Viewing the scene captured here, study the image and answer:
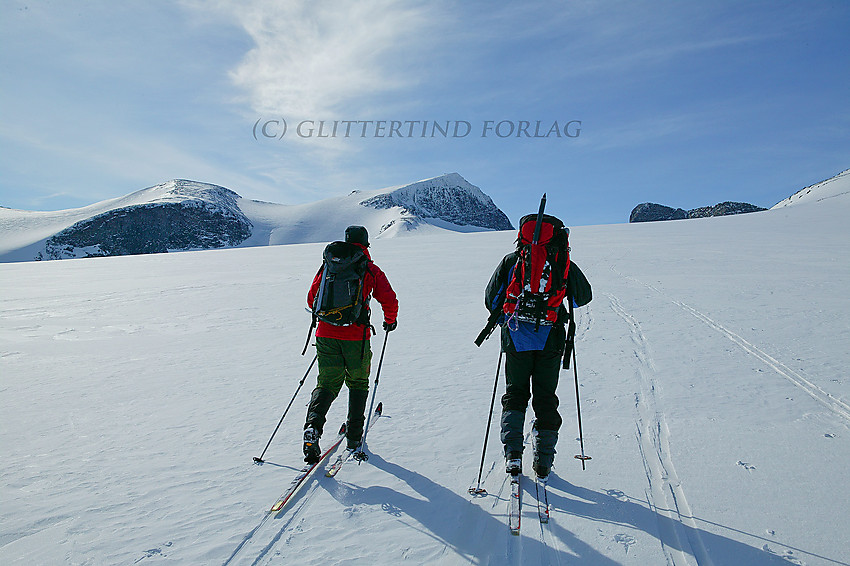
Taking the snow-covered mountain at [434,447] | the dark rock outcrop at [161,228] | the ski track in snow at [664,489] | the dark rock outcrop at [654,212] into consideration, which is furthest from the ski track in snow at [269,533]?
the dark rock outcrop at [654,212]

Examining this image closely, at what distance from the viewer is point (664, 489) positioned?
11.5 feet

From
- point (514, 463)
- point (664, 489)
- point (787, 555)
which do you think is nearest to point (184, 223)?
point (514, 463)

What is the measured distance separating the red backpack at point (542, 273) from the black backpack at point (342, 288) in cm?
149

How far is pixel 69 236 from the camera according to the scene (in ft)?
431

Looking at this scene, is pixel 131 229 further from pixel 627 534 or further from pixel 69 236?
pixel 627 534

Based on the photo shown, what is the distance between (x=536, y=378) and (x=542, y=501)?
3.20 ft

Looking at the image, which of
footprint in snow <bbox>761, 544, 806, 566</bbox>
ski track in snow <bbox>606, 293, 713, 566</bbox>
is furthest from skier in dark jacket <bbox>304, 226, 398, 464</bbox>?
footprint in snow <bbox>761, 544, 806, 566</bbox>

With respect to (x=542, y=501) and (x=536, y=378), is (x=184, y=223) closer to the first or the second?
(x=536, y=378)

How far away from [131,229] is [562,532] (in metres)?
184

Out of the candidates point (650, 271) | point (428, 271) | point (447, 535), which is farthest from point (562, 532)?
point (428, 271)

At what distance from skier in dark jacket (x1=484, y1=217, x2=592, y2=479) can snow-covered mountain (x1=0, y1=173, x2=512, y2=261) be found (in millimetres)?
127774

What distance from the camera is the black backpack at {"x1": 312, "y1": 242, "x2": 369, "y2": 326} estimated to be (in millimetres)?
4082

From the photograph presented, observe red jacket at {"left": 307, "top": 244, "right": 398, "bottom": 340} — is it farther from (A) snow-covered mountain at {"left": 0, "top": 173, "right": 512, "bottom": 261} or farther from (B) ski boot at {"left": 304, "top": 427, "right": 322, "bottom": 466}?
(A) snow-covered mountain at {"left": 0, "top": 173, "right": 512, "bottom": 261}

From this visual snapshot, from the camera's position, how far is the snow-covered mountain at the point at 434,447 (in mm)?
2986
